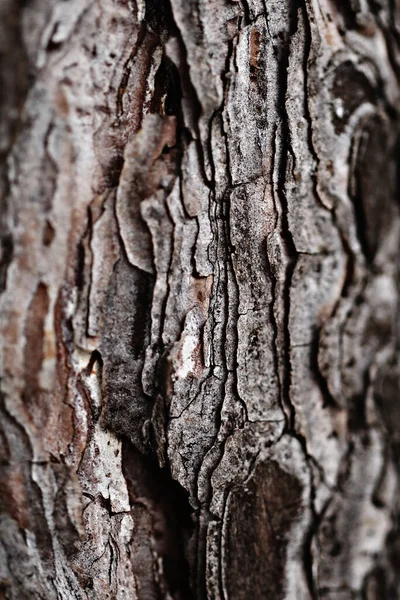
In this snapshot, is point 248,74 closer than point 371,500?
No

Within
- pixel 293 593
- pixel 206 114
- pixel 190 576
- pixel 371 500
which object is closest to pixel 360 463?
pixel 371 500

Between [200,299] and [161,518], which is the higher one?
[200,299]

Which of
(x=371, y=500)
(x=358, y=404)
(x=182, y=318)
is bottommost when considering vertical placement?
(x=371, y=500)

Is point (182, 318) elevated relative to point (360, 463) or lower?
elevated

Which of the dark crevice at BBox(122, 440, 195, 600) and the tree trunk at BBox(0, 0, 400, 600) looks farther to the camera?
the dark crevice at BBox(122, 440, 195, 600)

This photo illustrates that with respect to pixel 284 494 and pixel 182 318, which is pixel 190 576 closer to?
pixel 284 494

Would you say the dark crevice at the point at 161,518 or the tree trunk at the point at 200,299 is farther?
the dark crevice at the point at 161,518

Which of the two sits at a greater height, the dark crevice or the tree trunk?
the tree trunk

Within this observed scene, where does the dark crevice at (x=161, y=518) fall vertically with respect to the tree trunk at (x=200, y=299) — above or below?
below
